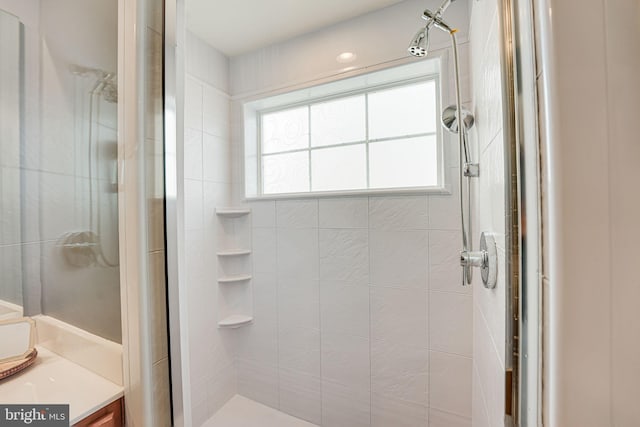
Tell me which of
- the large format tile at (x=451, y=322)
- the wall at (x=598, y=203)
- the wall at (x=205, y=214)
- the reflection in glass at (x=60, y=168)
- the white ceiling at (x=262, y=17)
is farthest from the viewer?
the wall at (x=205, y=214)

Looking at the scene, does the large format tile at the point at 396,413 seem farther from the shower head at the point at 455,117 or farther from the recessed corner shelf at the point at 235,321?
the shower head at the point at 455,117

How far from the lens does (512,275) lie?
41 centimetres

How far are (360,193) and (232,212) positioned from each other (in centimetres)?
82

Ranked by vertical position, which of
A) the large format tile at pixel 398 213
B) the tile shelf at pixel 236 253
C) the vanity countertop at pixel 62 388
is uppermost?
the large format tile at pixel 398 213

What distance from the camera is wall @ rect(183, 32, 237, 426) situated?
1.48 meters

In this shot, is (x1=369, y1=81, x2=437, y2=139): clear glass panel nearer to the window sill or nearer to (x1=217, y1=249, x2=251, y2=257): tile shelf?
the window sill

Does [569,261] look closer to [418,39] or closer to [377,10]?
[418,39]

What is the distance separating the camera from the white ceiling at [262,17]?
1.30 m

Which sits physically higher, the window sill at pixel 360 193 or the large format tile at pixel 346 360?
the window sill at pixel 360 193

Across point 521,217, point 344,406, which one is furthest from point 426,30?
point 344,406

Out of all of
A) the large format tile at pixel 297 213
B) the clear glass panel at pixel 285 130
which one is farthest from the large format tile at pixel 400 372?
the clear glass panel at pixel 285 130

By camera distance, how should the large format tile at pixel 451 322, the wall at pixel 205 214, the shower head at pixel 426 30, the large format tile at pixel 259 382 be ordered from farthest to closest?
the large format tile at pixel 259 382
the wall at pixel 205 214
the large format tile at pixel 451 322
the shower head at pixel 426 30

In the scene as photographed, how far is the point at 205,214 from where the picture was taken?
61.9 inches

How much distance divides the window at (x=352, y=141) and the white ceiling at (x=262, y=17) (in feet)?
1.13
